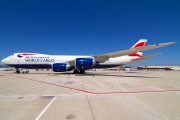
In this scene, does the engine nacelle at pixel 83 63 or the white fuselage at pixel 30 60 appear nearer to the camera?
the engine nacelle at pixel 83 63

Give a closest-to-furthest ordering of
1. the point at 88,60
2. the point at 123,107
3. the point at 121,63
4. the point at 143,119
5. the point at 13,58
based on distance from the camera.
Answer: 1. the point at 143,119
2. the point at 123,107
3. the point at 88,60
4. the point at 13,58
5. the point at 121,63

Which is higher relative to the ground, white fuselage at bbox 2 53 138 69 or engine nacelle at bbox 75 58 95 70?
white fuselage at bbox 2 53 138 69

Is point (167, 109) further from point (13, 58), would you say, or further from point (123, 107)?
point (13, 58)

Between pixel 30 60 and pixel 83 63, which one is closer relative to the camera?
pixel 83 63

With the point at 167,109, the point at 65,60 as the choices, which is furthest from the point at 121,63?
the point at 167,109

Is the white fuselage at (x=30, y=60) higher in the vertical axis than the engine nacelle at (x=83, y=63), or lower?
higher

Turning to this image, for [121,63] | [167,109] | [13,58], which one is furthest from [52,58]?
[167,109]

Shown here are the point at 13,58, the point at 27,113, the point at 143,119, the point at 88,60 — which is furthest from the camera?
the point at 13,58

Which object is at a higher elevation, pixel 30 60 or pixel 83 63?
pixel 30 60

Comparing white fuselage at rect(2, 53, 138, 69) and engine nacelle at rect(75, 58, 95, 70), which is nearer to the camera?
engine nacelle at rect(75, 58, 95, 70)

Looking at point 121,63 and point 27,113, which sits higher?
point 121,63

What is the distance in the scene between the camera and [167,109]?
5.56 meters

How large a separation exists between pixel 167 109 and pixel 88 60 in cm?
1918

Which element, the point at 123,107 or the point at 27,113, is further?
the point at 123,107
